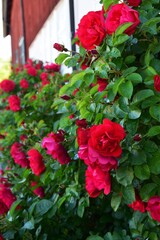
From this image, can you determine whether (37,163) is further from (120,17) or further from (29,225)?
(120,17)

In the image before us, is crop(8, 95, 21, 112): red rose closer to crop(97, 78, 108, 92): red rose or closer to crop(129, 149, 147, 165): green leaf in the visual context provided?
crop(97, 78, 108, 92): red rose

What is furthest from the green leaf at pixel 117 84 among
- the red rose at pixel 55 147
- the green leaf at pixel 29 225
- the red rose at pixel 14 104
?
the red rose at pixel 14 104

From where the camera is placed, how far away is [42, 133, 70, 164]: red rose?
1863 millimetres

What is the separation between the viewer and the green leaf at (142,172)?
149cm

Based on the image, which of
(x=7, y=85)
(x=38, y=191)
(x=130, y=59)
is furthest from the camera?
(x=7, y=85)

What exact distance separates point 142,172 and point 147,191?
0.35ft

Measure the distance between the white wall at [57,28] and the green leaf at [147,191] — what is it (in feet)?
6.75

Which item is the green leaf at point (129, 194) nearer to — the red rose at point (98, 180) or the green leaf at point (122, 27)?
the red rose at point (98, 180)

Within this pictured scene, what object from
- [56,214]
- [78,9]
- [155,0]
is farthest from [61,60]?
[78,9]

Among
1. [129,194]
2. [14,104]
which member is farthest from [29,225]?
[14,104]

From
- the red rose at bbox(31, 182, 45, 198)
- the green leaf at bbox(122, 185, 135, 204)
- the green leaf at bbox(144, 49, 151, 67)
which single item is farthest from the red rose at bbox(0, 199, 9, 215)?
the green leaf at bbox(144, 49, 151, 67)

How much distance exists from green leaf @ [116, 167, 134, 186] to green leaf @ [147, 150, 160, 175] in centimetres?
7

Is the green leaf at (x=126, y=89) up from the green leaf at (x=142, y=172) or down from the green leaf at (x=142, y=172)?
up

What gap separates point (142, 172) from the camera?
1.49 metres
